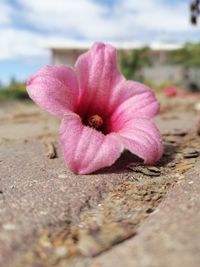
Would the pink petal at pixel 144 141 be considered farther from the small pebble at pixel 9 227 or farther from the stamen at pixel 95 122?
the small pebble at pixel 9 227

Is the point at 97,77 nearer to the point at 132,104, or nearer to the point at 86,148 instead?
the point at 132,104

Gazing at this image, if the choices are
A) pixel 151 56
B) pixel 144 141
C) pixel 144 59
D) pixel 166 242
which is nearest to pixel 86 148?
pixel 144 141

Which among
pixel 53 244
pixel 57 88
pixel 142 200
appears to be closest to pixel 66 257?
pixel 53 244

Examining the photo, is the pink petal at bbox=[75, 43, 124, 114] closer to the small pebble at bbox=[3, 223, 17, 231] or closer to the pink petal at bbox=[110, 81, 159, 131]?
the pink petal at bbox=[110, 81, 159, 131]

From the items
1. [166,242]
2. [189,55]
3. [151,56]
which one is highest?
[166,242]

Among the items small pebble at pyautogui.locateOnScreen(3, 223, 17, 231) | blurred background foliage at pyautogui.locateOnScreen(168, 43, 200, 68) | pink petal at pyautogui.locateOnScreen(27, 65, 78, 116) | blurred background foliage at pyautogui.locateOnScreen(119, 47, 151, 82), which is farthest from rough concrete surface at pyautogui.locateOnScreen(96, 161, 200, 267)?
blurred background foliage at pyautogui.locateOnScreen(168, 43, 200, 68)

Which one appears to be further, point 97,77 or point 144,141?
point 97,77
